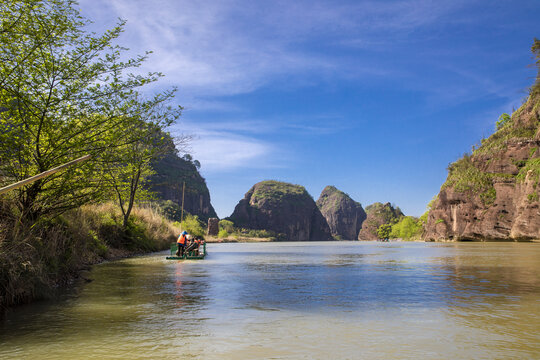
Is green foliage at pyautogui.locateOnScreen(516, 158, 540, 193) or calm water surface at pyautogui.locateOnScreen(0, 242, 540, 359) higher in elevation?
green foliage at pyautogui.locateOnScreen(516, 158, 540, 193)

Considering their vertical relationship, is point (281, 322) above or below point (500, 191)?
below

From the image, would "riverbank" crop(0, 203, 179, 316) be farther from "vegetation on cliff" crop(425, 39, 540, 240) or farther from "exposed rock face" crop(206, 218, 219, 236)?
"exposed rock face" crop(206, 218, 219, 236)

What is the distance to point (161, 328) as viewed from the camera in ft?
25.1

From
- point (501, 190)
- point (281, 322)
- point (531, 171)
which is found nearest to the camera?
point (281, 322)

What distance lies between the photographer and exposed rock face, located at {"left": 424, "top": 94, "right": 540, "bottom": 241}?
63312 millimetres

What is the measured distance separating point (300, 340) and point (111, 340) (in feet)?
10.1

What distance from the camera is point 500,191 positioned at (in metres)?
74.6

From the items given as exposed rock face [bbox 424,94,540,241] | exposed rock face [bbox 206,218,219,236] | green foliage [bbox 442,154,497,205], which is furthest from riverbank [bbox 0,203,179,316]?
exposed rock face [bbox 206,218,219,236]

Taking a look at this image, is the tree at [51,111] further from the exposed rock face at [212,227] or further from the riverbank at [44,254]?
the exposed rock face at [212,227]

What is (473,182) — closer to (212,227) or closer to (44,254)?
(212,227)

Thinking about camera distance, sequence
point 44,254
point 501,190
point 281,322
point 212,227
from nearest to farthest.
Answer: point 281,322 < point 44,254 < point 501,190 < point 212,227

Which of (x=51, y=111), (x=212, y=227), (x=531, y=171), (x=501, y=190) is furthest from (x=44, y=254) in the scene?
(x=212, y=227)

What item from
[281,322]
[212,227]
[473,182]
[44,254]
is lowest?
[281,322]

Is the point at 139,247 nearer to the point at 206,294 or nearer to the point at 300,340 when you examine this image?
the point at 206,294
